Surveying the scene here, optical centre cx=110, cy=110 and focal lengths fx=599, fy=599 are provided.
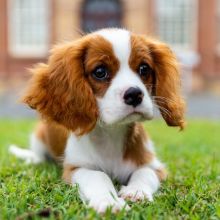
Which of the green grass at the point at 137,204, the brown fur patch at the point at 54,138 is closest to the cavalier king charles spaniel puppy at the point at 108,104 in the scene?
the green grass at the point at 137,204

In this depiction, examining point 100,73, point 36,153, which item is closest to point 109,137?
point 100,73

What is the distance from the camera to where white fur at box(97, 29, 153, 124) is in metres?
3.74

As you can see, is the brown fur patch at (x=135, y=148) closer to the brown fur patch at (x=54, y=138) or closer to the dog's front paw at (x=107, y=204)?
the brown fur patch at (x=54, y=138)

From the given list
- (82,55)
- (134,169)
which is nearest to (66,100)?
(82,55)

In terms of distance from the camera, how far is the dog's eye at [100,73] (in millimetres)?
3908

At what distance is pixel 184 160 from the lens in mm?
6031

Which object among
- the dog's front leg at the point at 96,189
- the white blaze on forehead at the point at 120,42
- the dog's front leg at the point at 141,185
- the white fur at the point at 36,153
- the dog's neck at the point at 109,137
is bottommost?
the white fur at the point at 36,153

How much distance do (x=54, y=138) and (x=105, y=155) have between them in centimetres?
104

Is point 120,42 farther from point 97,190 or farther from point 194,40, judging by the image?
point 194,40

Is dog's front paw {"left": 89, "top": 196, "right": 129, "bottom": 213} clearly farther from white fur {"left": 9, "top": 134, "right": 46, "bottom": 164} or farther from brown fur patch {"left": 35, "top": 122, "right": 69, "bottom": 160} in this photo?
white fur {"left": 9, "top": 134, "right": 46, "bottom": 164}

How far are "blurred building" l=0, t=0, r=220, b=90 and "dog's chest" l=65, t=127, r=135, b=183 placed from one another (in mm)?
20043

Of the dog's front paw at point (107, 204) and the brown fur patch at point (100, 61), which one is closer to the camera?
the dog's front paw at point (107, 204)

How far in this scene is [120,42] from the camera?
13.0 feet

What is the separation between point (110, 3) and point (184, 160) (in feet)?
63.8
